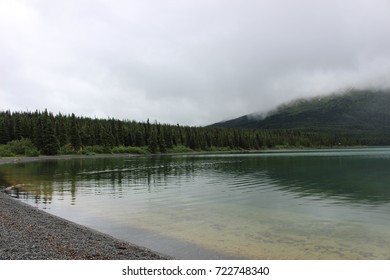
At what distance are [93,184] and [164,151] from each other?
149 m

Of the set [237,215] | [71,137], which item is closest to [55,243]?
[237,215]

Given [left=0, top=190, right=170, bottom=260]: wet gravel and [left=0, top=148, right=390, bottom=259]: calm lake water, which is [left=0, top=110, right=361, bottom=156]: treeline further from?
[left=0, top=190, right=170, bottom=260]: wet gravel

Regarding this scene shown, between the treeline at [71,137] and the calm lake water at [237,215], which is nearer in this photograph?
the calm lake water at [237,215]

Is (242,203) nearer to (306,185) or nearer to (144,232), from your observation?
(144,232)

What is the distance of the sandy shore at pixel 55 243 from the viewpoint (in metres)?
13.2

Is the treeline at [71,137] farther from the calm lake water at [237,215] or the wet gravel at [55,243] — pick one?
the wet gravel at [55,243]

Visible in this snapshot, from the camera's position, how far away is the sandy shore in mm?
13164

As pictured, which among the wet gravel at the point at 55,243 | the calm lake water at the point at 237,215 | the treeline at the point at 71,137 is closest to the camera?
the wet gravel at the point at 55,243

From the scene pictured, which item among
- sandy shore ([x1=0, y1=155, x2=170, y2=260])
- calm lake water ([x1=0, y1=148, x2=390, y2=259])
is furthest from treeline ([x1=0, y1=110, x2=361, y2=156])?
sandy shore ([x1=0, y1=155, x2=170, y2=260])

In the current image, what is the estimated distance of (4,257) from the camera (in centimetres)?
1221

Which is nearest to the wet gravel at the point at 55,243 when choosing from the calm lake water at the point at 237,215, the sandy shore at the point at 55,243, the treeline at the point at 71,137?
the sandy shore at the point at 55,243

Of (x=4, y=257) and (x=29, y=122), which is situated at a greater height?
(x=29, y=122)
